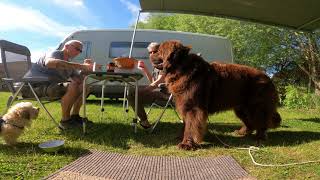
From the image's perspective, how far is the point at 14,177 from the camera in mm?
4016

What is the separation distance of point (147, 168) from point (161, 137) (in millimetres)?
1724

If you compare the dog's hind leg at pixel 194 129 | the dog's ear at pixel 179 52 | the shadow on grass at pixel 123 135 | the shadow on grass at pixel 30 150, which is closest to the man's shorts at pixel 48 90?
the shadow on grass at pixel 123 135

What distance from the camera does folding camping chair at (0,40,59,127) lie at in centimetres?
638

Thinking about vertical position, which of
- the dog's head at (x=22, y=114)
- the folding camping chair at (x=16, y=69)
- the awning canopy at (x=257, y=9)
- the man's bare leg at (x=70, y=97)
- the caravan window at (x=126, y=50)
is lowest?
the dog's head at (x=22, y=114)

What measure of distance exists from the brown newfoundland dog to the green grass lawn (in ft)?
1.00

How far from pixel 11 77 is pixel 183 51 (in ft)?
9.22

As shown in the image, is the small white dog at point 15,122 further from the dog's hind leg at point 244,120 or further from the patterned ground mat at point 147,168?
the dog's hind leg at point 244,120

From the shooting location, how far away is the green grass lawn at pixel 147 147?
439 centimetres

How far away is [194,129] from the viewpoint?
5.64 m

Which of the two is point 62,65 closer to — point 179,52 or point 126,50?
point 179,52

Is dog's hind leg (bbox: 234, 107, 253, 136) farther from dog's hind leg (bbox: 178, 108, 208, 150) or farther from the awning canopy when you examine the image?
the awning canopy

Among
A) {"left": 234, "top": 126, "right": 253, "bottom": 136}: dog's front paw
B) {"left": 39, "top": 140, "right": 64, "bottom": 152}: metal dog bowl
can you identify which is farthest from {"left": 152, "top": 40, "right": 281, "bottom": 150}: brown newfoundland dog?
{"left": 39, "top": 140, "right": 64, "bottom": 152}: metal dog bowl

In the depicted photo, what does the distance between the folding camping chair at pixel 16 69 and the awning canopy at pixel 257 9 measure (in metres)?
2.52

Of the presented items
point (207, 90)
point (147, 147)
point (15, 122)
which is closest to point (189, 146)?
point (147, 147)
